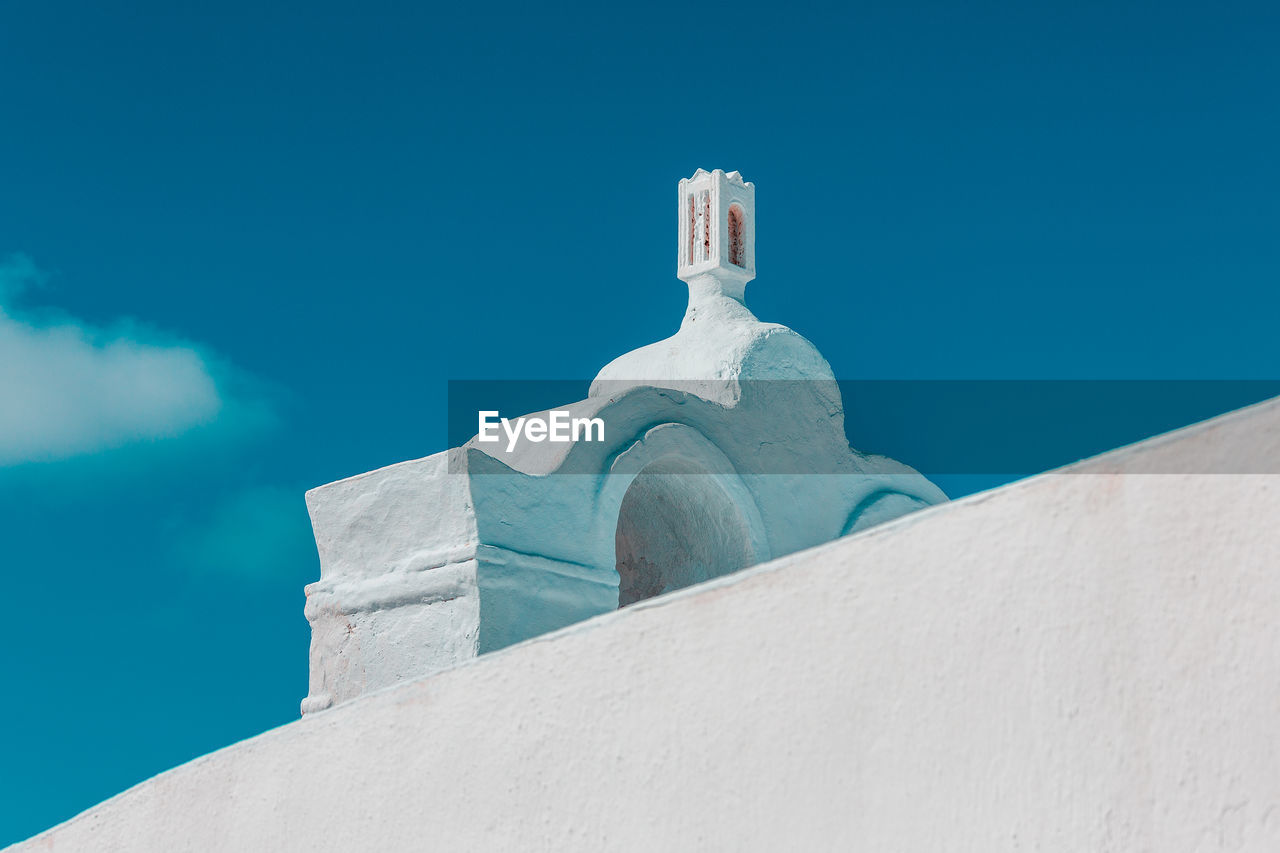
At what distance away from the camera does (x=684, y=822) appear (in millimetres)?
2773

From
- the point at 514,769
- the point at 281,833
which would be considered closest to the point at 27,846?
the point at 281,833

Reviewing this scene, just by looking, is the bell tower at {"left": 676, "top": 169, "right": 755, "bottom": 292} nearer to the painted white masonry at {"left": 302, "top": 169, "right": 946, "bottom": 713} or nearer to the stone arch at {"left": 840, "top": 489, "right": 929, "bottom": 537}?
the painted white masonry at {"left": 302, "top": 169, "right": 946, "bottom": 713}

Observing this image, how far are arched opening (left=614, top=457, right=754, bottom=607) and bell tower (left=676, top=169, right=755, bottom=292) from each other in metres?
1.77

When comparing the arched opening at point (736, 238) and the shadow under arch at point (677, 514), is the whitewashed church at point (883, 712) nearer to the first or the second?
the shadow under arch at point (677, 514)

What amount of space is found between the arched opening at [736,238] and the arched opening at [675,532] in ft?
6.69

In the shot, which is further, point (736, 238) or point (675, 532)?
point (736, 238)

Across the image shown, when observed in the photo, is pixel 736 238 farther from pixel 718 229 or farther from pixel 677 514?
pixel 677 514

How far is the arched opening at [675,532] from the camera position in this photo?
7.85m

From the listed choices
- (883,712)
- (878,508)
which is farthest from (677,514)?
(883,712)

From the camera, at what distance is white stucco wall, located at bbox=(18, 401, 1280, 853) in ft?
6.75

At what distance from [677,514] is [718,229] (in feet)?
7.52

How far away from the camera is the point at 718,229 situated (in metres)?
9.61

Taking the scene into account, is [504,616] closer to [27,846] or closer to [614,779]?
[27,846]

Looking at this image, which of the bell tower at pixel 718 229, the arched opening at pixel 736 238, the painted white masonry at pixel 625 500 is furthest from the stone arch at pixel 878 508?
the arched opening at pixel 736 238
